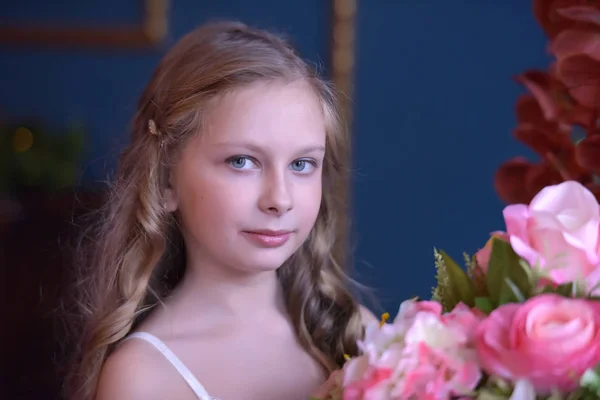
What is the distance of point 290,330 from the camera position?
98cm

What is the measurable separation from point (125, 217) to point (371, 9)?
4.82 feet

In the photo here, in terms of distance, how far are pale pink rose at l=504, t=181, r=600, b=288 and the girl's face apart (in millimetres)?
334

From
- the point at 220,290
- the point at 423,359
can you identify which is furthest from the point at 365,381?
the point at 220,290

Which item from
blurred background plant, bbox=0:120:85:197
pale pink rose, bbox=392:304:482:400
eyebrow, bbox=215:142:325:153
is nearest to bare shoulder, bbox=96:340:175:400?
eyebrow, bbox=215:142:325:153

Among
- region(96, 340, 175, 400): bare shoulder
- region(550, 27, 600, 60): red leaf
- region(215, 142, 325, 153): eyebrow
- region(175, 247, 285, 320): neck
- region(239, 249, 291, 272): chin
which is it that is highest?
region(550, 27, 600, 60): red leaf

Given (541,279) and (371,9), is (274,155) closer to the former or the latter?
(541,279)

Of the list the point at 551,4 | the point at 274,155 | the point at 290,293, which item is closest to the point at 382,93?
the point at 290,293

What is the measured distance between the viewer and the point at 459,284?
0.60 metres

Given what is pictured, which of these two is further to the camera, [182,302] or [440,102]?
[440,102]

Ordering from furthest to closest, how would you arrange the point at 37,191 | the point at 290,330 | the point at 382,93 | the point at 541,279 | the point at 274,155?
the point at 382,93 < the point at 37,191 < the point at 290,330 < the point at 274,155 < the point at 541,279

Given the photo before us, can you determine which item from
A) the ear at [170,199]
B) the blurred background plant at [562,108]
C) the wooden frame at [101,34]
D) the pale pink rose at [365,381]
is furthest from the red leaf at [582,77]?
the wooden frame at [101,34]

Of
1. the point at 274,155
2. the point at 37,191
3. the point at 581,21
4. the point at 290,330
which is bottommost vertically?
the point at 37,191

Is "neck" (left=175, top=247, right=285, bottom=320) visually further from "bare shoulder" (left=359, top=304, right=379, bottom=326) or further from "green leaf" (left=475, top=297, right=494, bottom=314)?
"green leaf" (left=475, top=297, right=494, bottom=314)

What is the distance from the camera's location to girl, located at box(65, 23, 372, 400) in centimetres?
85
